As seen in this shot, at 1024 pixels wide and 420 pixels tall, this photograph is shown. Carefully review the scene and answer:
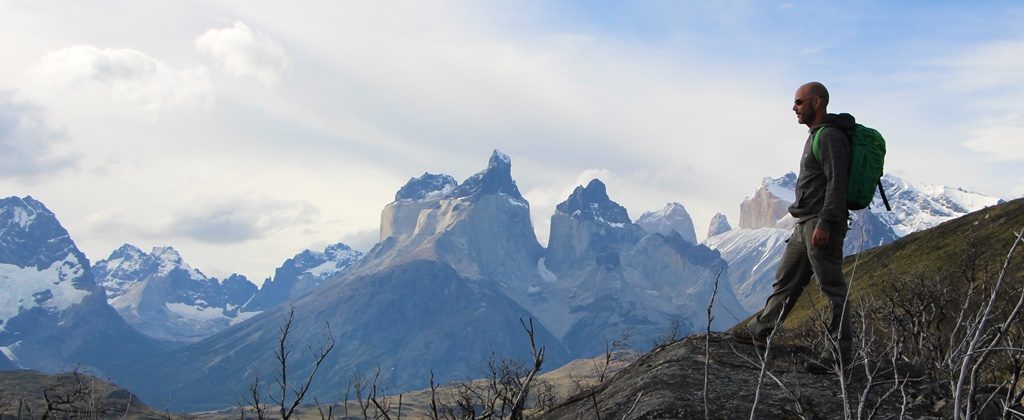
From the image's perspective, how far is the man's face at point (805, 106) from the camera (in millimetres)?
10617

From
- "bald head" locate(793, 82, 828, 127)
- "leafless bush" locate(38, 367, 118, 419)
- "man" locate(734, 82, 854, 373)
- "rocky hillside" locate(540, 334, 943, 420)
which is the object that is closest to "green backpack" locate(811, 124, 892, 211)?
"man" locate(734, 82, 854, 373)

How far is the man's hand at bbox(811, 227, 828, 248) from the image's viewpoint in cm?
1008

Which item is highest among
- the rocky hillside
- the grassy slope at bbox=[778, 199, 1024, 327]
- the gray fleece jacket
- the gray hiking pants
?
the grassy slope at bbox=[778, 199, 1024, 327]

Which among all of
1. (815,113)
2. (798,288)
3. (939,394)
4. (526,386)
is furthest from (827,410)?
(526,386)

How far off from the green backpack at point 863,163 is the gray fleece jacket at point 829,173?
0.26 feet

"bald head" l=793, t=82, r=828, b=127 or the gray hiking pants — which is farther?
"bald head" l=793, t=82, r=828, b=127

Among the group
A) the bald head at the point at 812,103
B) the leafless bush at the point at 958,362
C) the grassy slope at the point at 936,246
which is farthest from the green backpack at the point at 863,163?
the grassy slope at the point at 936,246

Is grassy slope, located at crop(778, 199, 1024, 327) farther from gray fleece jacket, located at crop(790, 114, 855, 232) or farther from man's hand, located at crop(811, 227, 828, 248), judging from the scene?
man's hand, located at crop(811, 227, 828, 248)

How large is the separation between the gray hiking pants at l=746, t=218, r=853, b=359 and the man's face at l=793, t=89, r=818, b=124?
1.21 meters

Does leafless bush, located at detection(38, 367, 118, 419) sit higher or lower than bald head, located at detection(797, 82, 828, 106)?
lower

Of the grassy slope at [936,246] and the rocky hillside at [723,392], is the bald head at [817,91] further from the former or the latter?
the grassy slope at [936,246]

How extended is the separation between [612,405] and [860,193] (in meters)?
3.84

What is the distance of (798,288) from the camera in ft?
36.0

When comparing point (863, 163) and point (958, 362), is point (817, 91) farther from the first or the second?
point (958, 362)
